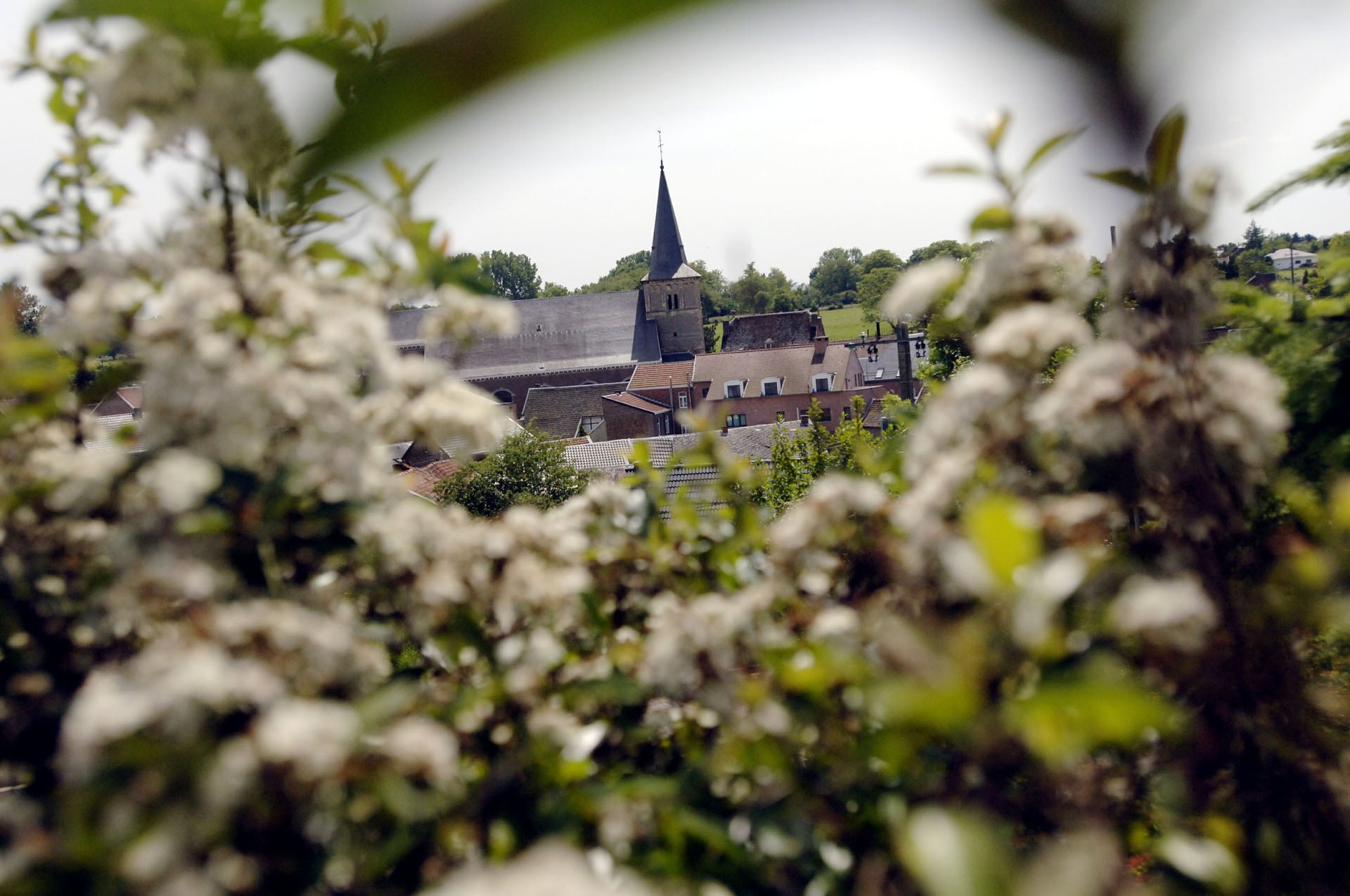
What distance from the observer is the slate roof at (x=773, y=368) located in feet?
172

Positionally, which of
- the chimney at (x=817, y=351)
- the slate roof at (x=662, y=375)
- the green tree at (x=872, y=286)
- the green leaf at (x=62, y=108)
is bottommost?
the slate roof at (x=662, y=375)

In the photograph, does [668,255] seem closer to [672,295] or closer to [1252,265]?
[672,295]

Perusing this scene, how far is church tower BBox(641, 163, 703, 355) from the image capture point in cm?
6481

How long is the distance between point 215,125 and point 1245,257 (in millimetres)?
2502

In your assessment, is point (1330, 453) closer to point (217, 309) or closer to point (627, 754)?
point (627, 754)

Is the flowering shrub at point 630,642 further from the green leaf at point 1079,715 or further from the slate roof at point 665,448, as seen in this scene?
the slate roof at point 665,448

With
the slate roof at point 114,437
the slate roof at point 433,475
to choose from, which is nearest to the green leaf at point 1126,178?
the slate roof at point 114,437

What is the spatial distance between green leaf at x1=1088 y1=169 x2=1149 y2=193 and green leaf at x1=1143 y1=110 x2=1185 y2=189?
0.03 ft

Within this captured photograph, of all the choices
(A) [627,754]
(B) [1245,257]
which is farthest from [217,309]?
(B) [1245,257]

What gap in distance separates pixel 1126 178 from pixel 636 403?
50.2m

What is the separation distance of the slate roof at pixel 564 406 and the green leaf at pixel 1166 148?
166 feet

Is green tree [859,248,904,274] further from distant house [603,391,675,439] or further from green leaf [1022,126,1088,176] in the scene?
green leaf [1022,126,1088,176]

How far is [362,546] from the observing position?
1216 millimetres

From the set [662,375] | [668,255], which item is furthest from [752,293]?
[662,375]
